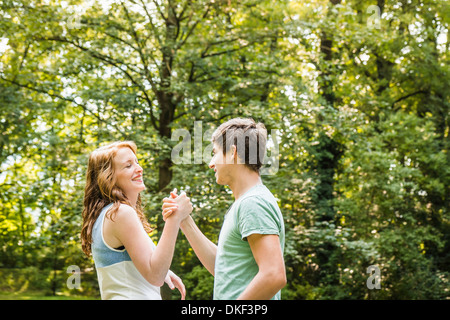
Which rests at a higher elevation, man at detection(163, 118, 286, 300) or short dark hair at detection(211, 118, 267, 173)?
short dark hair at detection(211, 118, 267, 173)

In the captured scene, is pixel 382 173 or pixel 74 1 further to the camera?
pixel 382 173

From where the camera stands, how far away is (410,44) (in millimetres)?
14547

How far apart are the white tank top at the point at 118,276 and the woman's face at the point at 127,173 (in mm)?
239

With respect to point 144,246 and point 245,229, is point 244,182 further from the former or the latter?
point 144,246

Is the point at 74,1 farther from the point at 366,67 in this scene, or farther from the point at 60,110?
the point at 366,67

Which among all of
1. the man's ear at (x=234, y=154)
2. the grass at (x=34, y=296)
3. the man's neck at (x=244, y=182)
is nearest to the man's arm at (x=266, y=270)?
the man's neck at (x=244, y=182)

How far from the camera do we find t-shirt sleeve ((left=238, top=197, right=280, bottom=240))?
170 centimetres

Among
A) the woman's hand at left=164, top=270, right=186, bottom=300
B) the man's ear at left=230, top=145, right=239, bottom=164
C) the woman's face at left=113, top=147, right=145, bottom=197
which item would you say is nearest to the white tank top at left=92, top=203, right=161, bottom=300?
the woman's face at left=113, top=147, right=145, bottom=197

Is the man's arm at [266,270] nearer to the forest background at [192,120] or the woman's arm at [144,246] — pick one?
the woman's arm at [144,246]

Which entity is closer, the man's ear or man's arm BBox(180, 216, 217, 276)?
the man's ear

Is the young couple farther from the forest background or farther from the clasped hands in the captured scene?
the forest background

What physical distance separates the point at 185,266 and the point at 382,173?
5710 mm
